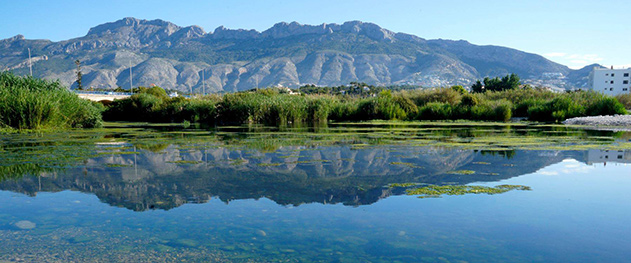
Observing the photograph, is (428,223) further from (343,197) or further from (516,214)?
(343,197)

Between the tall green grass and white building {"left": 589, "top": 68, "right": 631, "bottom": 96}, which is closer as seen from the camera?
the tall green grass

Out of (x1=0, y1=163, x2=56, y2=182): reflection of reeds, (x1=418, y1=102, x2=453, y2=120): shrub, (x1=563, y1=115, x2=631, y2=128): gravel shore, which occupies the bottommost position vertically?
(x1=0, y1=163, x2=56, y2=182): reflection of reeds

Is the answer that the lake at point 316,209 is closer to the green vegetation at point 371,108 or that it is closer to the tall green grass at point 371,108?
the green vegetation at point 371,108

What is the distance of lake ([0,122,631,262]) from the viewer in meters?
3.27

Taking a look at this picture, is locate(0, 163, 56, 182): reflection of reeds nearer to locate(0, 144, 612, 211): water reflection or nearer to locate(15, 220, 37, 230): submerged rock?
locate(0, 144, 612, 211): water reflection

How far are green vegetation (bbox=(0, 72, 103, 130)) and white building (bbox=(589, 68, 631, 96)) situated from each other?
122794mm

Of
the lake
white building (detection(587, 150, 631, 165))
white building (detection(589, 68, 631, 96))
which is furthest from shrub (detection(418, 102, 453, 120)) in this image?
white building (detection(589, 68, 631, 96))

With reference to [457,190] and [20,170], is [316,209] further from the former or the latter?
[20,170]

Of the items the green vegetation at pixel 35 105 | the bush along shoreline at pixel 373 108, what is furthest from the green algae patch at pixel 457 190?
the bush along shoreline at pixel 373 108

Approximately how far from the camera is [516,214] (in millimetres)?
4215

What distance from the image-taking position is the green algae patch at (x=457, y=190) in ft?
16.9

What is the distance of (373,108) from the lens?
97.8 ft

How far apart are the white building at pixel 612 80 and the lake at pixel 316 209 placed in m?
126

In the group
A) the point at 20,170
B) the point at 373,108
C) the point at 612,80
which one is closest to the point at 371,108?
the point at 373,108
